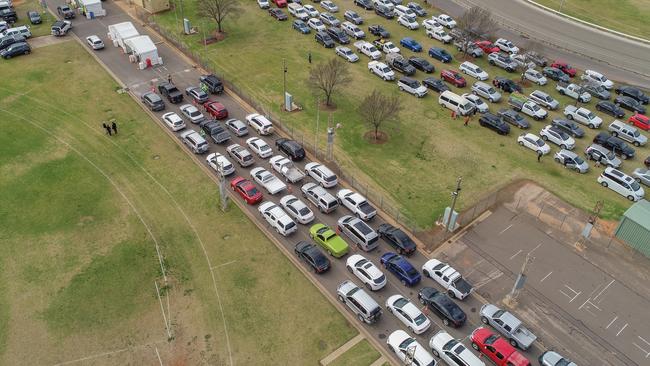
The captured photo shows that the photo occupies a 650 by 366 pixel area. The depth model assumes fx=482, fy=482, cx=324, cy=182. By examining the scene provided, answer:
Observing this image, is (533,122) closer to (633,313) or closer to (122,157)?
(633,313)

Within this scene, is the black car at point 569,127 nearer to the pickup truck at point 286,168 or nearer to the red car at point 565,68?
the red car at point 565,68

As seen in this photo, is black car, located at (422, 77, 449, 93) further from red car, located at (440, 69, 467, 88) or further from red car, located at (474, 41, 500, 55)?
red car, located at (474, 41, 500, 55)

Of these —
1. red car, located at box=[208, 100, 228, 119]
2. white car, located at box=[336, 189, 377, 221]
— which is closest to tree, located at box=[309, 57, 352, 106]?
red car, located at box=[208, 100, 228, 119]

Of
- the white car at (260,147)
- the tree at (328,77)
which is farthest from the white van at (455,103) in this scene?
the white car at (260,147)

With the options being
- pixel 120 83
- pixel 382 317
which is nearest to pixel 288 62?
pixel 120 83

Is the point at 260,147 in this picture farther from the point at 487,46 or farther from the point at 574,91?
the point at 487,46

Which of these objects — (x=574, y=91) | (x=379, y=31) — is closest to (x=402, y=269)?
(x=574, y=91)
